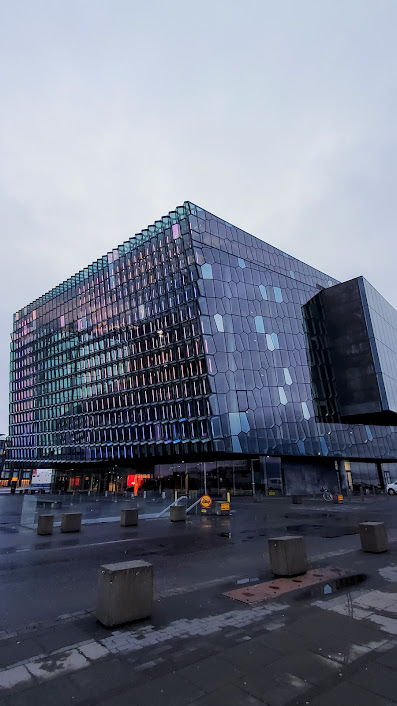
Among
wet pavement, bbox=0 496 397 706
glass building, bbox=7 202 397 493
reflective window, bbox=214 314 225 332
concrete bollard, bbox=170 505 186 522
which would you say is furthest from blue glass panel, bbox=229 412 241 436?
wet pavement, bbox=0 496 397 706

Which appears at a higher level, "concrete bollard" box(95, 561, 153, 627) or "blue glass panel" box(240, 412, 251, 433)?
"blue glass panel" box(240, 412, 251, 433)

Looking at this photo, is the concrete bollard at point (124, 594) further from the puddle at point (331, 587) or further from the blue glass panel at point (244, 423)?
the blue glass panel at point (244, 423)

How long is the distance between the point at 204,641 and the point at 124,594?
152 cm

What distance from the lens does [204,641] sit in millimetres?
5434

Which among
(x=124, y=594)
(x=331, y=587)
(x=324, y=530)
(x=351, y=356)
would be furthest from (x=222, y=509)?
(x=351, y=356)

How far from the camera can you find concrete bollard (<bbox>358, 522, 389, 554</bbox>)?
1155 centimetres

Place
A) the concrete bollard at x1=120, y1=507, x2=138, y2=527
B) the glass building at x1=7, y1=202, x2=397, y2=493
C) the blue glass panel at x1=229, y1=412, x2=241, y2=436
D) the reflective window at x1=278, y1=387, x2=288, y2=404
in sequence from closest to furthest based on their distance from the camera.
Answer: the concrete bollard at x1=120, y1=507, x2=138, y2=527 < the blue glass panel at x1=229, y1=412, x2=241, y2=436 < the glass building at x1=7, y1=202, x2=397, y2=493 < the reflective window at x1=278, y1=387, x2=288, y2=404

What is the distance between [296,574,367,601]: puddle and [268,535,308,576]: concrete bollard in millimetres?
791

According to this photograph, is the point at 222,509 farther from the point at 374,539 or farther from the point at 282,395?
the point at 282,395

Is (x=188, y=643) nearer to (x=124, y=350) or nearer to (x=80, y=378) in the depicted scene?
(x=124, y=350)

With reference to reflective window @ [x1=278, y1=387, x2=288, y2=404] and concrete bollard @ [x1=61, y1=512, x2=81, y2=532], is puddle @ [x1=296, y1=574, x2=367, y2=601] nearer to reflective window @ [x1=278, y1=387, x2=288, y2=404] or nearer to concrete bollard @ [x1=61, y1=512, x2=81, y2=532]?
concrete bollard @ [x1=61, y1=512, x2=81, y2=532]

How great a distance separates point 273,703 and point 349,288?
205 feet

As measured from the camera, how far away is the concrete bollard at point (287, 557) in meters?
8.90

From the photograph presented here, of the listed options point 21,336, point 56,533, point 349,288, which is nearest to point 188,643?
point 56,533
